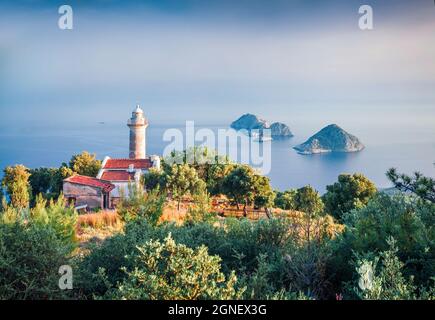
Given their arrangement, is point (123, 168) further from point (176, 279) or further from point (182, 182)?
point (176, 279)

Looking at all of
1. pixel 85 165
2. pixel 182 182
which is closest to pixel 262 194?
pixel 182 182

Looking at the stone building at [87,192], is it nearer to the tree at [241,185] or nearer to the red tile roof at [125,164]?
the red tile roof at [125,164]

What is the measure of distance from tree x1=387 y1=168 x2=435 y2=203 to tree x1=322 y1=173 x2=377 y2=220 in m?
12.9

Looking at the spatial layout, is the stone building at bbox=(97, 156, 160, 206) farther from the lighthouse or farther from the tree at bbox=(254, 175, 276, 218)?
the tree at bbox=(254, 175, 276, 218)

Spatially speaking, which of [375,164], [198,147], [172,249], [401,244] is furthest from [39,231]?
[198,147]

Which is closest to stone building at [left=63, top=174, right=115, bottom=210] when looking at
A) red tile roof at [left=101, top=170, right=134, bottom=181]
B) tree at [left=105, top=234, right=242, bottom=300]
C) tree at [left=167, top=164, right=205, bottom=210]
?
red tile roof at [left=101, top=170, right=134, bottom=181]

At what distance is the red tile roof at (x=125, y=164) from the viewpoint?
2785cm

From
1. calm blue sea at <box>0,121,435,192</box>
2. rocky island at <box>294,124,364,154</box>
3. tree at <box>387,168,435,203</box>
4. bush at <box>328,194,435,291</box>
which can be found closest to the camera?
bush at <box>328,194,435,291</box>

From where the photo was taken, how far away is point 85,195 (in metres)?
22.8

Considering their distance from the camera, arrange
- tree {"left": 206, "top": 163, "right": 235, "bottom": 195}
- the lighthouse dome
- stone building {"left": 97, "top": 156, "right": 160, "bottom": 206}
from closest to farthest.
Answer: tree {"left": 206, "top": 163, "right": 235, "bottom": 195} < stone building {"left": 97, "top": 156, "right": 160, "bottom": 206} < the lighthouse dome

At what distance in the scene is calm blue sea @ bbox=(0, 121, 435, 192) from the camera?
696 centimetres

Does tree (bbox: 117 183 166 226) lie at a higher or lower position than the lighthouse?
lower

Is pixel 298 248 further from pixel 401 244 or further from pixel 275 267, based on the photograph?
pixel 401 244

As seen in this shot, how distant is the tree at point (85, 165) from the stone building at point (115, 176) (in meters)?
1.58
